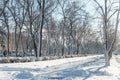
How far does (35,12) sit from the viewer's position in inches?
1933

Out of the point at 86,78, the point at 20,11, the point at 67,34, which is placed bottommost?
the point at 86,78

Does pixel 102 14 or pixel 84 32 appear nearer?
pixel 102 14

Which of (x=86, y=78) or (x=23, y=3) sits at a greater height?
(x=23, y=3)

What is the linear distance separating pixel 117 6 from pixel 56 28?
4328cm

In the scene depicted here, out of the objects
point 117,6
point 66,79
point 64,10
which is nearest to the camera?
point 66,79

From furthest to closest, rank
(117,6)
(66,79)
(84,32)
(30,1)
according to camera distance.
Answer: (84,32), (30,1), (117,6), (66,79)

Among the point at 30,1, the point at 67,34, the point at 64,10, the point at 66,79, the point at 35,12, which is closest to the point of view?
the point at 66,79

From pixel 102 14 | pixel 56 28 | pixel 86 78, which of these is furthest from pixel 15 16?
pixel 86 78

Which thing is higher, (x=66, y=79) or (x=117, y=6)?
(x=117, y=6)

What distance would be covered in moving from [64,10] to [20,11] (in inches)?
401

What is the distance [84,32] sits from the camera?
247 feet

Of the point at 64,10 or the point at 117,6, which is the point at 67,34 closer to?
the point at 64,10

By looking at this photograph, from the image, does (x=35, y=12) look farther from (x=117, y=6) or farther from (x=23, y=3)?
(x=117, y=6)

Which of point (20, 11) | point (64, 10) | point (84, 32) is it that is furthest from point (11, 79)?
point (84, 32)
